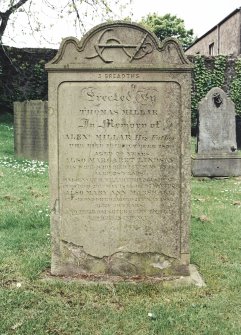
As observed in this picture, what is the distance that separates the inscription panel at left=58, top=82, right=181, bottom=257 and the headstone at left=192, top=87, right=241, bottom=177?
21.1ft

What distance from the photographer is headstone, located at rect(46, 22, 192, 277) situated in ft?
14.4

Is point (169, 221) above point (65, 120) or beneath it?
beneath

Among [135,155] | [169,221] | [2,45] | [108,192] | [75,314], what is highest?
[2,45]

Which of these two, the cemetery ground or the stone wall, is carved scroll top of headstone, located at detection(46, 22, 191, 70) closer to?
the cemetery ground

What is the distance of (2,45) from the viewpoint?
19.9 metres

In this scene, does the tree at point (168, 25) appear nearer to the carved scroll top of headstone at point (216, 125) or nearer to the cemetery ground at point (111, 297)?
the carved scroll top of headstone at point (216, 125)

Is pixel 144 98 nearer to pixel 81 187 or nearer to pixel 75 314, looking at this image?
pixel 81 187

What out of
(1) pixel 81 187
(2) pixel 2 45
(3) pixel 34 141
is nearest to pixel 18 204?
(1) pixel 81 187

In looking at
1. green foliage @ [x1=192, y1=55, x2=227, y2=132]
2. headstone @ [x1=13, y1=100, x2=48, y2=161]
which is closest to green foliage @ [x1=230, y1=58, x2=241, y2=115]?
green foliage @ [x1=192, y1=55, x2=227, y2=132]

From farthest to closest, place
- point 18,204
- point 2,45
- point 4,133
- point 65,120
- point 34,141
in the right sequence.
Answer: point 2,45 → point 4,133 → point 34,141 → point 18,204 → point 65,120

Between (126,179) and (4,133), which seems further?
(4,133)

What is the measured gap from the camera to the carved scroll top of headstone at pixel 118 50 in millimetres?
4359

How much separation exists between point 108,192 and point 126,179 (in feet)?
0.69

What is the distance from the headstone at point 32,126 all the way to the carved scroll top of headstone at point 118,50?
7.59 metres
